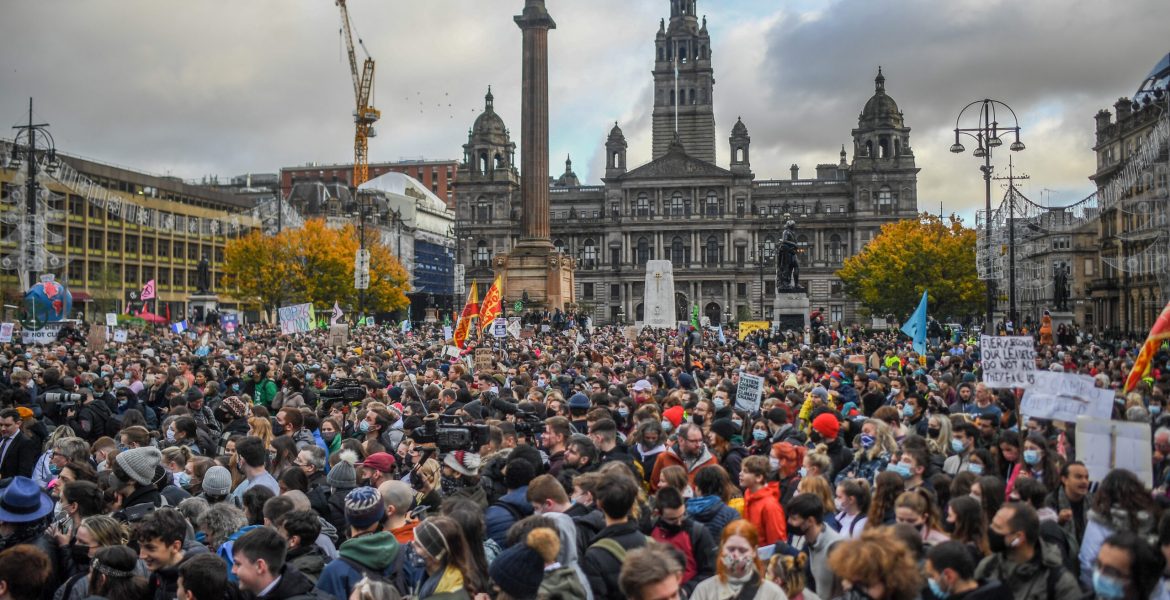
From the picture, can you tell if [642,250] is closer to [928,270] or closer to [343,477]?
[928,270]

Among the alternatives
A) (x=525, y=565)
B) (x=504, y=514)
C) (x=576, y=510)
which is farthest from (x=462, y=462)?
(x=525, y=565)

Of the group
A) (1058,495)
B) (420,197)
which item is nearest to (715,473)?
(1058,495)

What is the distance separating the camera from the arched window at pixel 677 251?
108000 millimetres

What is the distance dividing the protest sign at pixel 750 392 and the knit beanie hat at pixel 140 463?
7.37m

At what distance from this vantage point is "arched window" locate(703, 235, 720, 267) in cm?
10738

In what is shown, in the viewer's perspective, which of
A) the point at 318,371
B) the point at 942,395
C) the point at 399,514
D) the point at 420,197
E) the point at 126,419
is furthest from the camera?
the point at 420,197

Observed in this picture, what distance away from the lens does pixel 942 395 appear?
14.6m

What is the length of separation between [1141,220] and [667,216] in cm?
5960

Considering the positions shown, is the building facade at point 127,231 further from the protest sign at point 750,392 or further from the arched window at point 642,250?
the protest sign at point 750,392

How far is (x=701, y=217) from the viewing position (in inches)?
4210

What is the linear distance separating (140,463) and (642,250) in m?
102

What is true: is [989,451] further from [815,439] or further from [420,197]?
[420,197]

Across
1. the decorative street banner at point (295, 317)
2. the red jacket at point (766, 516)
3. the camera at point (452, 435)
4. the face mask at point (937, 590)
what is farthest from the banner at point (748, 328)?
the face mask at point (937, 590)

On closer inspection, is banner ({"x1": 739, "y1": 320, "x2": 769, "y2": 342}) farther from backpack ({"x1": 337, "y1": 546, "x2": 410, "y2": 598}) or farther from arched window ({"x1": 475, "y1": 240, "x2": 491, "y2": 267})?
arched window ({"x1": 475, "y1": 240, "x2": 491, "y2": 267})
